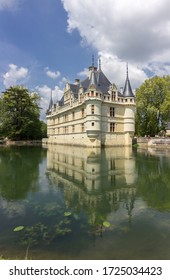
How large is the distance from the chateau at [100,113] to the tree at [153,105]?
5.09 meters

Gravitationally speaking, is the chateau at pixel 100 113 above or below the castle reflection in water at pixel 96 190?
above

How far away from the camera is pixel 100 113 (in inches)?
1280

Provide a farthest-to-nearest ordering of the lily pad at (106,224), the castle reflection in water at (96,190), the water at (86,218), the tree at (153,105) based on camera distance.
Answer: the tree at (153,105), the castle reflection in water at (96,190), the lily pad at (106,224), the water at (86,218)

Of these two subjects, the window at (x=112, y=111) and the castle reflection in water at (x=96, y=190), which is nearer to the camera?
the castle reflection in water at (x=96, y=190)

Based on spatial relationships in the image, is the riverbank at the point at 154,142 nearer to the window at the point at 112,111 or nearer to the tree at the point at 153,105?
the tree at the point at 153,105

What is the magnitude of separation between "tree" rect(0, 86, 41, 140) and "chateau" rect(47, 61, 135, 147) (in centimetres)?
1338

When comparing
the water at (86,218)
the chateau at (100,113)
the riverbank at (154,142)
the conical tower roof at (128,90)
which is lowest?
the water at (86,218)

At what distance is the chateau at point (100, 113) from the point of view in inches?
1251

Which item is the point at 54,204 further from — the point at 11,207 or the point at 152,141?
the point at 152,141

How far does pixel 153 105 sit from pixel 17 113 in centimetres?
3193

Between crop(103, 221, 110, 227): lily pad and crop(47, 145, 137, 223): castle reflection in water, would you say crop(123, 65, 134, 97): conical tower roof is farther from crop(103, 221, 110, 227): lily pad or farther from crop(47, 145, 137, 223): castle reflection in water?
crop(103, 221, 110, 227): lily pad

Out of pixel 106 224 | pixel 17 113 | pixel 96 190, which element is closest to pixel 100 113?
pixel 96 190

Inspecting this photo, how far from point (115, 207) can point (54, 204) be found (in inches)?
85.4

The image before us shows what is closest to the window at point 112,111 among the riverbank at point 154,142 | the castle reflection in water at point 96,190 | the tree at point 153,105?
the riverbank at point 154,142
